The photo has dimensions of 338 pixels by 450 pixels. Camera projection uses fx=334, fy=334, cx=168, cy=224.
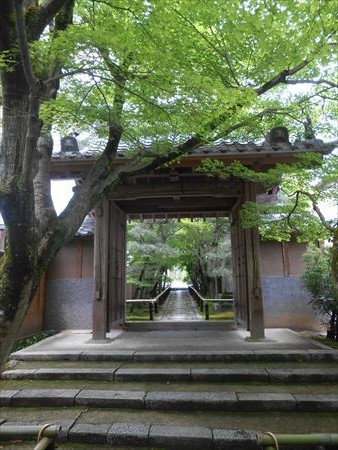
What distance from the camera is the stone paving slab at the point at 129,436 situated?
4.15m

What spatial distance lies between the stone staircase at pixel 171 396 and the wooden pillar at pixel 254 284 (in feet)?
4.01

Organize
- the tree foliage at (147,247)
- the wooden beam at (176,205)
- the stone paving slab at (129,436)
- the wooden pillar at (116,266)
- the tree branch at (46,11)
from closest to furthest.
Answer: the tree branch at (46,11) → the stone paving slab at (129,436) → the wooden pillar at (116,266) → the wooden beam at (176,205) → the tree foliage at (147,247)

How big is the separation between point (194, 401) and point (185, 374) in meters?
0.79

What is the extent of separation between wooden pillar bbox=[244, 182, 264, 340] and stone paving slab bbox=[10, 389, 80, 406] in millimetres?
4146

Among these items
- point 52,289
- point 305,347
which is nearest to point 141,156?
point 305,347

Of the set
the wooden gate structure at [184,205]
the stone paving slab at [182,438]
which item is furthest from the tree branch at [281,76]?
the stone paving slab at [182,438]

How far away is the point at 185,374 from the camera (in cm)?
561

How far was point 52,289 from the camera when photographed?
10.6 meters

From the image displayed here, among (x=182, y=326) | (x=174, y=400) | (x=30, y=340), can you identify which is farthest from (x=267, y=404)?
(x=30, y=340)

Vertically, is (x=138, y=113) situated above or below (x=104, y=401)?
above

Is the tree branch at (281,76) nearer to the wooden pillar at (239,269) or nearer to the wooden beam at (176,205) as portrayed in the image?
the wooden pillar at (239,269)

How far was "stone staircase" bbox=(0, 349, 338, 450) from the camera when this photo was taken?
4211mm

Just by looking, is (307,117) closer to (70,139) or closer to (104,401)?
(70,139)

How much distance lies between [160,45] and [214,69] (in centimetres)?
118
